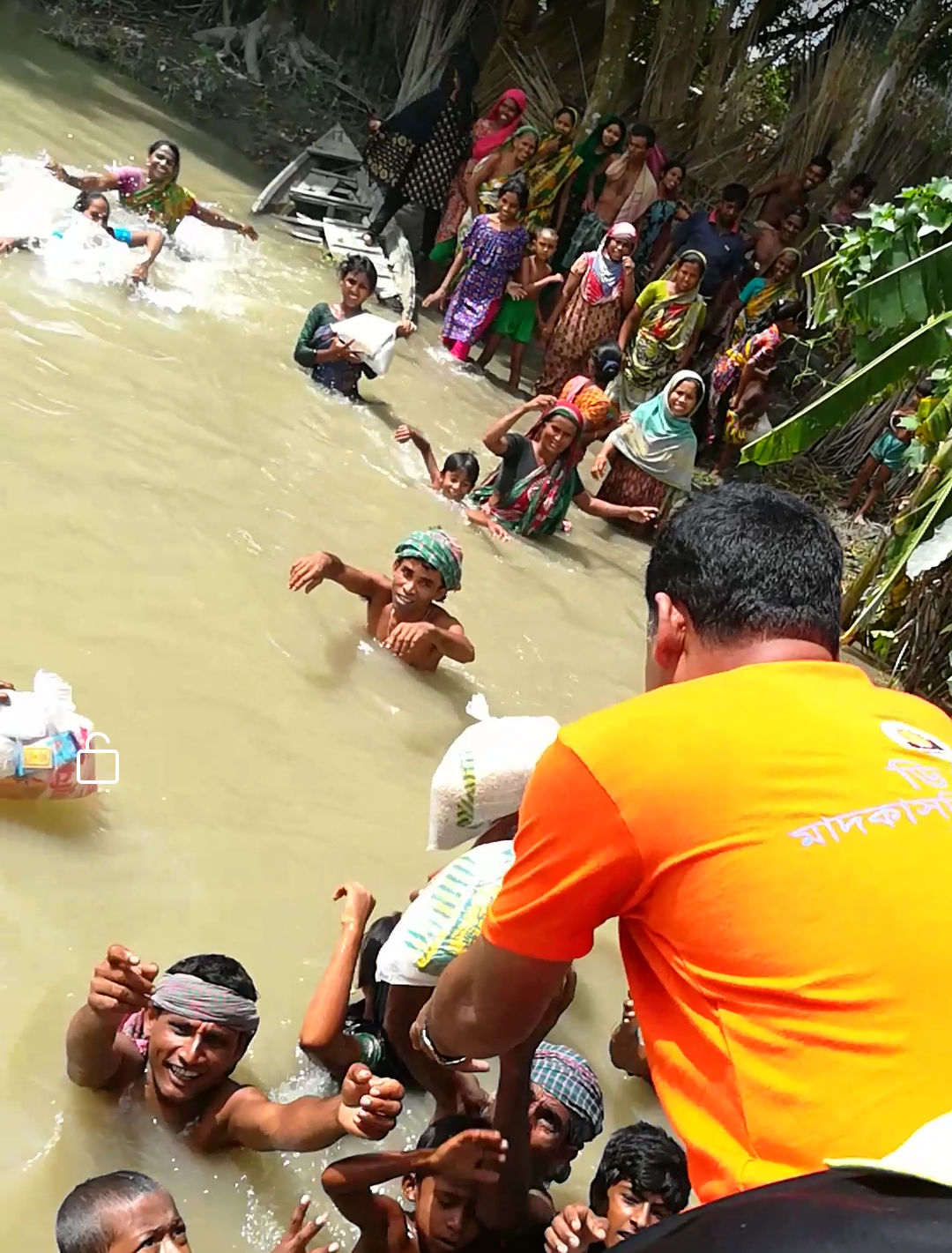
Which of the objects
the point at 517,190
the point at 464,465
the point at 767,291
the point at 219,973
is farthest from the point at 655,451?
the point at 219,973

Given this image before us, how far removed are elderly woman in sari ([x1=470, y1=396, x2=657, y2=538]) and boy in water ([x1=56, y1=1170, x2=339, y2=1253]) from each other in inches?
174

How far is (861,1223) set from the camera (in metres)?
0.97

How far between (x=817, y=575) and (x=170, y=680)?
281 centimetres

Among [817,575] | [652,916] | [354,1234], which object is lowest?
[354,1234]

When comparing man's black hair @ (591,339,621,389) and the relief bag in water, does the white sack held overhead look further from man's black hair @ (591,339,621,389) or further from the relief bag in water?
man's black hair @ (591,339,621,389)

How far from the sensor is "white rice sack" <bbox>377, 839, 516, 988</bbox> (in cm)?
254

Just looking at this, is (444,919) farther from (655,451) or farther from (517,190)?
(517,190)

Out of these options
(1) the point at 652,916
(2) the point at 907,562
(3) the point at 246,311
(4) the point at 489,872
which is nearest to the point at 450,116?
(3) the point at 246,311

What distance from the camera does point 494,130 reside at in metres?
8.91

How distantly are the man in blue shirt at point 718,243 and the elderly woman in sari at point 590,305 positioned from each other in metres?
0.49

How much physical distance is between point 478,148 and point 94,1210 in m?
8.24

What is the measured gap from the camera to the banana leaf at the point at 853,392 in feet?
14.3

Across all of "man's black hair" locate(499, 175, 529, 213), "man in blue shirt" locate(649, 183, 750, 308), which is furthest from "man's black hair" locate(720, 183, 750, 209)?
"man's black hair" locate(499, 175, 529, 213)

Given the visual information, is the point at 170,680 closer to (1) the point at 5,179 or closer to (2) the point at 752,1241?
(2) the point at 752,1241
